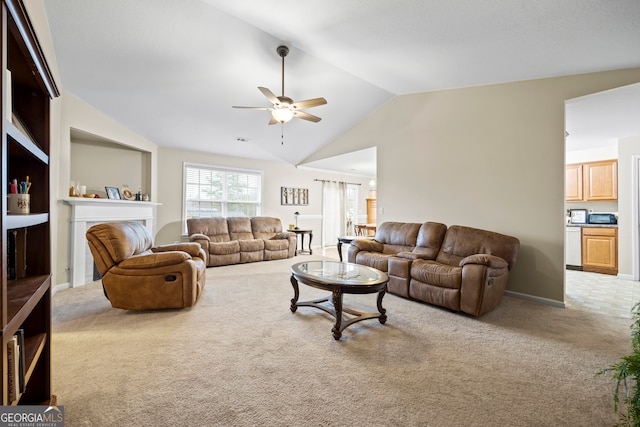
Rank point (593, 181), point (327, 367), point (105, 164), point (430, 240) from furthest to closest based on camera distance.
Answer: point (593, 181)
point (105, 164)
point (430, 240)
point (327, 367)

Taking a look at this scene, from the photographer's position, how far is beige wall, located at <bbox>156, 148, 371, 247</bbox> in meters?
5.79

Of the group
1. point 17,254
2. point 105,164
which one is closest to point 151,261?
point 17,254

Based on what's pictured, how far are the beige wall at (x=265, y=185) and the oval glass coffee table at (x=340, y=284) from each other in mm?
3978

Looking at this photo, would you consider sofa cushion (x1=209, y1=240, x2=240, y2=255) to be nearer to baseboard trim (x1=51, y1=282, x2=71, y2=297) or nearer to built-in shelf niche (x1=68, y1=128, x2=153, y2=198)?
built-in shelf niche (x1=68, y1=128, x2=153, y2=198)

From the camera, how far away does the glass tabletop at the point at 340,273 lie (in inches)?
100

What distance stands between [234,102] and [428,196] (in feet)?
11.7

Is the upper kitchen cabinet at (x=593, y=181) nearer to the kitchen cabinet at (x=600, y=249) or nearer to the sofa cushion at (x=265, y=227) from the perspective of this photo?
the kitchen cabinet at (x=600, y=249)

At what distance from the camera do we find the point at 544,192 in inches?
136

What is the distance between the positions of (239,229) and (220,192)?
107cm

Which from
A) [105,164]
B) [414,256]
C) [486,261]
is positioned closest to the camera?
[486,261]

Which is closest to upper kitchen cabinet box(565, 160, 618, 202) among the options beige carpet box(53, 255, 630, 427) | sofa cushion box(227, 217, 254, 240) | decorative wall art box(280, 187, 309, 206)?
beige carpet box(53, 255, 630, 427)

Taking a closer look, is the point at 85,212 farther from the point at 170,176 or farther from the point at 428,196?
the point at 428,196

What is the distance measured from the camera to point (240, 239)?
20.0ft

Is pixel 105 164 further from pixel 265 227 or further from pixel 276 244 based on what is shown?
pixel 276 244
